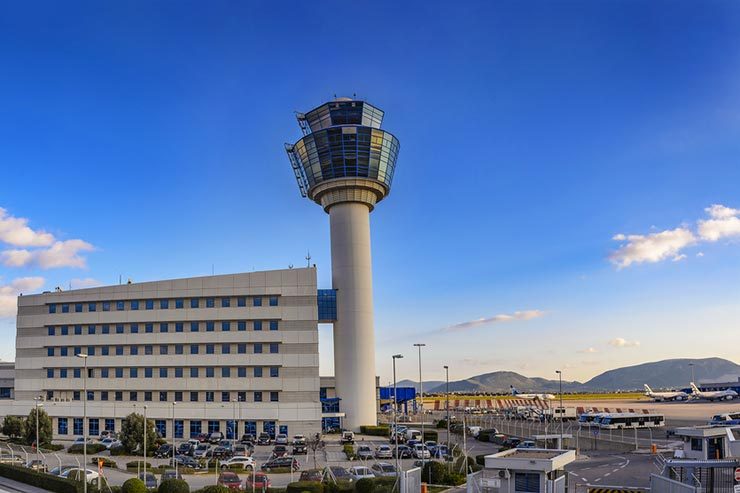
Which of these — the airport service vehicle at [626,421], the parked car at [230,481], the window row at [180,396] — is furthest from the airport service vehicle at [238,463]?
the airport service vehicle at [626,421]

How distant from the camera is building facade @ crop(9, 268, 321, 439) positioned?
→ 86.8 meters

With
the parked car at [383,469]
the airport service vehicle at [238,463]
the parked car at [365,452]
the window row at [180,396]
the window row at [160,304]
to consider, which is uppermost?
the window row at [160,304]

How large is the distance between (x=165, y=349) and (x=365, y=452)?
36.1 metres

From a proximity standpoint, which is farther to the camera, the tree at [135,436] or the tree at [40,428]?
the tree at [40,428]

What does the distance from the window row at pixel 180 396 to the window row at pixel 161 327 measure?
7.75 m

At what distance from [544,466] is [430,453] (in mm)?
36634

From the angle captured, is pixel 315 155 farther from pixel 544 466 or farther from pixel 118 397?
pixel 544 466

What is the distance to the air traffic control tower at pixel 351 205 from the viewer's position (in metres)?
92.9

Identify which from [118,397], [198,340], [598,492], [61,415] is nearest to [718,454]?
[598,492]

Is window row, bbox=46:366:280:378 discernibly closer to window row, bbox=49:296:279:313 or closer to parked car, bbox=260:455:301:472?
window row, bbox=49:296:279:313

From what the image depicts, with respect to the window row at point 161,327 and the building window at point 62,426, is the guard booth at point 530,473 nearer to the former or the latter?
the window row at point 161,327

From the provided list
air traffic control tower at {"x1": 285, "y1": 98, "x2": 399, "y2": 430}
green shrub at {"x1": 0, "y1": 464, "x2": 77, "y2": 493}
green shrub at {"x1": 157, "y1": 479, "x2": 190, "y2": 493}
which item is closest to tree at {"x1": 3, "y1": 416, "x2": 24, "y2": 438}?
green shrub at {"x1": 0, "y1": 464, "x2": 77, "y2": 493}

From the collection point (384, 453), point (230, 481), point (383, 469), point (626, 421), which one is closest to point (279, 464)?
point (383, 469)

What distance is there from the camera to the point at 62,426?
93.6m
